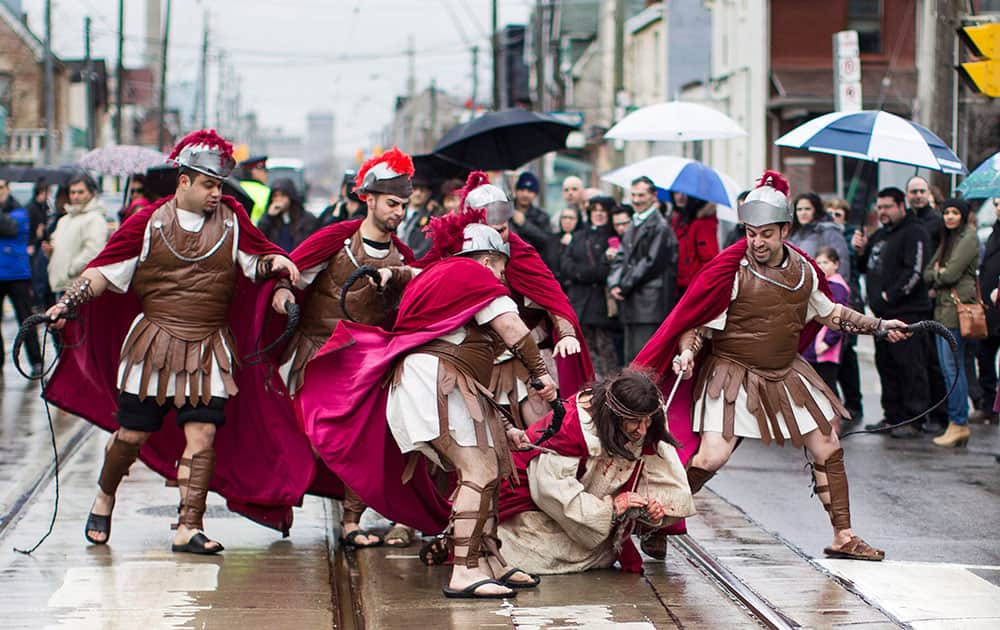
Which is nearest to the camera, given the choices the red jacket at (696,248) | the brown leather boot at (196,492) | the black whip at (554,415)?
the black whip at (554,415)

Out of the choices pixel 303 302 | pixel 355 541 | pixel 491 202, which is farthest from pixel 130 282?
pixel 491 202

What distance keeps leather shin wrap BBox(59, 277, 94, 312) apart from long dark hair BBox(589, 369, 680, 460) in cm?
242

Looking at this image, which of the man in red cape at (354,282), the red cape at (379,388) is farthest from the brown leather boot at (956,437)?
the red cape at (379,388)

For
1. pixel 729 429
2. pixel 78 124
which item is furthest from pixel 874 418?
pixel 78 124

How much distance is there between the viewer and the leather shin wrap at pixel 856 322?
7.35 meters

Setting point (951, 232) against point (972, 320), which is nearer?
point (972, 320)

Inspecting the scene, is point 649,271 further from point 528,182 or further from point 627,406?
point 627,406

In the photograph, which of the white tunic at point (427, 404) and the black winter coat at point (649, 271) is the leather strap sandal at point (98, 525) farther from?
the black winter coat at point (649, 271)

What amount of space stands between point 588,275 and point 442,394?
691 centimetres

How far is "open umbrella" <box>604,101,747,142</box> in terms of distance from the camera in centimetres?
1328

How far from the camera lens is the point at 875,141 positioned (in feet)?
31.4

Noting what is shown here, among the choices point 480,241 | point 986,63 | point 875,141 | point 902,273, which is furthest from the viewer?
point 986,63

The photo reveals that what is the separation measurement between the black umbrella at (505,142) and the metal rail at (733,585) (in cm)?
499

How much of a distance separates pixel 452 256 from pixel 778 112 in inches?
1053
